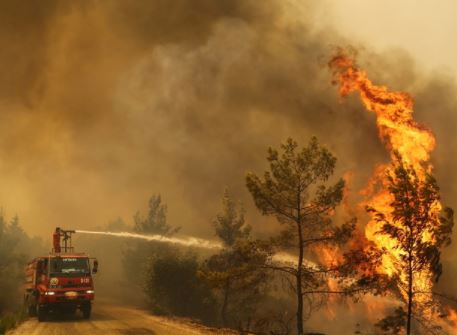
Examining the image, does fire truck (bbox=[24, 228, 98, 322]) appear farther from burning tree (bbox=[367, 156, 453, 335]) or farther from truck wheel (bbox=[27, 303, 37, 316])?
burning tree (bbox=[367, 156, 453, 335])

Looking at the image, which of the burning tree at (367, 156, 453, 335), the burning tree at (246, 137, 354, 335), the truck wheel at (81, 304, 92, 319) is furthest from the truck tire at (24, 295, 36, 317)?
the burning tree at (367, 156, 453, 335)

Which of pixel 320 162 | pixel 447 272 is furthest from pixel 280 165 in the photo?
pixel 447 272

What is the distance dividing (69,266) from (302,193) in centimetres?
1335

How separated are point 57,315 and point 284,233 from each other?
1482cm

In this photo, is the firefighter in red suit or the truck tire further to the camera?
the firefighter in red suit

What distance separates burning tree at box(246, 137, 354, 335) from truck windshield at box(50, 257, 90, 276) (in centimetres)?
1055

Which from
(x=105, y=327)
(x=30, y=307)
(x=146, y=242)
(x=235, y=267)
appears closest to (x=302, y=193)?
(x=235, y=267)

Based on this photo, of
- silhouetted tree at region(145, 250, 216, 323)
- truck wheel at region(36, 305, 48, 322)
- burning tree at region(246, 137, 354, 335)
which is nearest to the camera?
burning tree at region(246, 137, 354, 335)

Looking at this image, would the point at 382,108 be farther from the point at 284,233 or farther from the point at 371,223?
the point at 284,233

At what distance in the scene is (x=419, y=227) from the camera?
17.1 m

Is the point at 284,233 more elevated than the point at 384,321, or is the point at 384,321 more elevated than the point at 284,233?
the point at 284,233

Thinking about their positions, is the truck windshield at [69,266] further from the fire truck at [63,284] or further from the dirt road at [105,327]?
the dirt road at [105,327]

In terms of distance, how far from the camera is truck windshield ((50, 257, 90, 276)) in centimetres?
2458

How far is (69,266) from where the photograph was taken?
24.9m
